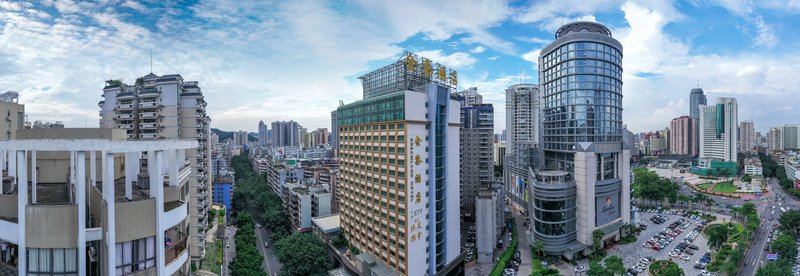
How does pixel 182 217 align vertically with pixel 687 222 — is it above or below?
above

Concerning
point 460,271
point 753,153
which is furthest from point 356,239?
point 753,153

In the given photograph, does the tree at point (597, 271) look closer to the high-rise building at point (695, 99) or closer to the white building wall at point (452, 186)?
the white building wall at point (452, 186)

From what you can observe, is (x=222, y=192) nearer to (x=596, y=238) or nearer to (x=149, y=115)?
(x=149, y=115)

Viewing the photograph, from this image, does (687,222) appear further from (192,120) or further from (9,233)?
(9,233)

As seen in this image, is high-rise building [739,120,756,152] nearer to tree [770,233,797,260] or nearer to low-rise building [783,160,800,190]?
low-rise building [783,160,800,190]

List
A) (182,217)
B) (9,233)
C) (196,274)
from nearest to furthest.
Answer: (9,233), (182,217), (196,274)

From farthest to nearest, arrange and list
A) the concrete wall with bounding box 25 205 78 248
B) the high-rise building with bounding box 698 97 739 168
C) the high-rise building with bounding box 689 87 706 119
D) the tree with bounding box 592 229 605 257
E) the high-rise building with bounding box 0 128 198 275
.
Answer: the high-rise building with bounding box 689 87 706 119
the high-rise building with bounding box 698 97 739 168
the tree with bounding box 592 229 605 257
the concrete wall with bounding box 25 205 78 248
the high-rise building with bounding box 0 128 198 275

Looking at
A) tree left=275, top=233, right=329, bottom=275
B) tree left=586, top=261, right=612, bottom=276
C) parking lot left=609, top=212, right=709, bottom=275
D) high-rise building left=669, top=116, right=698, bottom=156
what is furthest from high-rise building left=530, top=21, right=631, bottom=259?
high-rise building left=669, top=116, right=698, bottom=156
